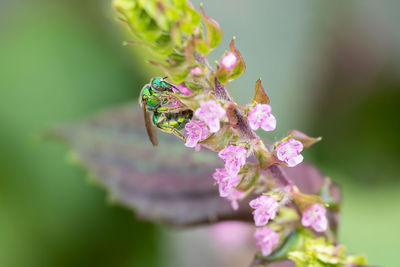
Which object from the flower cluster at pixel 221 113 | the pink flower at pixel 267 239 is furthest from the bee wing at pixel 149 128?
the pink flower at pixel 267 239

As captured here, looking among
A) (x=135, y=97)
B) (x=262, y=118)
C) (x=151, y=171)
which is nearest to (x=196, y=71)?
(x=262, y=118)

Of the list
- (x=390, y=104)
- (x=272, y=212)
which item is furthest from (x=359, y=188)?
(x=272, y=212)

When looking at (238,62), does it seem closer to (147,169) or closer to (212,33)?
(212,33)

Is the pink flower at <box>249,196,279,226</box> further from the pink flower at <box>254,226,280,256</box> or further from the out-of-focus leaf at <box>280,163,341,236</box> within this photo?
the out-of-focus leaf at <box>280,163,341,236</box>

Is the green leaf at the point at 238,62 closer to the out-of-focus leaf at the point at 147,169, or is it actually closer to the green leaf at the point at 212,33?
the green leaf at the point at 212,33

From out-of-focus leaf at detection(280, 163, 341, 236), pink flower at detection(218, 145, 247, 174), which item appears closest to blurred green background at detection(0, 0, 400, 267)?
out-of-focus leaf at detection(280, 163, 341, 236)
